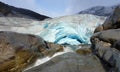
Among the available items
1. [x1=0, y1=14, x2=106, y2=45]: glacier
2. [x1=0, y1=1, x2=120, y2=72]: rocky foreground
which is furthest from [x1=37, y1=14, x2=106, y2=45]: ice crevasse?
[x1=0, y1=1, x2=120, y2=72]: rocky foreground

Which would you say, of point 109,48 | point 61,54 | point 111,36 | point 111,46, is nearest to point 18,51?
point 61,54

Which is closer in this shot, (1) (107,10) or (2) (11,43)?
(2) (11,43)

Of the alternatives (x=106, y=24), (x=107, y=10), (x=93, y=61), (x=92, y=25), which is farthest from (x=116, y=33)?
(x=107, y=10)

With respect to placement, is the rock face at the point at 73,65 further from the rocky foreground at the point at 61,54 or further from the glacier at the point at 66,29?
the glacier at the point at 66,29

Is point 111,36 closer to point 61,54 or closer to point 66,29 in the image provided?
point 61,54

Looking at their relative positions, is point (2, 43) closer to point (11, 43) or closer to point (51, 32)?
point (11, 43)

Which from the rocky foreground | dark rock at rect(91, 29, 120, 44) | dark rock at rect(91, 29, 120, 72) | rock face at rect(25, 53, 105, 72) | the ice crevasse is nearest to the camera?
dark rock at rect(91, 29, 120, 72)

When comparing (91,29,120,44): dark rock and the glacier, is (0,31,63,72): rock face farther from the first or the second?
the glacier


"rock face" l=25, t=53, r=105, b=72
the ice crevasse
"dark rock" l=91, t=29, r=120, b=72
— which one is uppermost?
"dark rock" l=91, t=29, r=120, b=72
